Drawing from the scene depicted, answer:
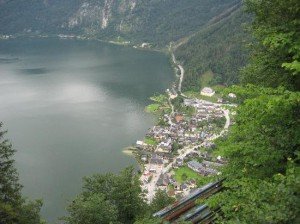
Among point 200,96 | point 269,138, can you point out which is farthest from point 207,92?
point 269,138

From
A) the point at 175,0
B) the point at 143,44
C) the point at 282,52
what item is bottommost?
the point at 143,44

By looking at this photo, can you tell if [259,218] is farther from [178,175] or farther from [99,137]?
[99,137]

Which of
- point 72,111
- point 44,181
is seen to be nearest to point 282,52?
point 44,181

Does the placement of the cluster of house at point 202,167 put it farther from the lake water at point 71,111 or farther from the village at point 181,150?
the lake water at point 71,111

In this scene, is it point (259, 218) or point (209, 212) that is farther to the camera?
point (209, 212)

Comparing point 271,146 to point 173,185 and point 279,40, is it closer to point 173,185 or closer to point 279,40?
point 279,40

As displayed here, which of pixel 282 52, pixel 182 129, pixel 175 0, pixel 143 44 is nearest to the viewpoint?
pixel 282 52

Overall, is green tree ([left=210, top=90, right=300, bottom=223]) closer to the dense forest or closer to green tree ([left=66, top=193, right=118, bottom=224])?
the dense forest
